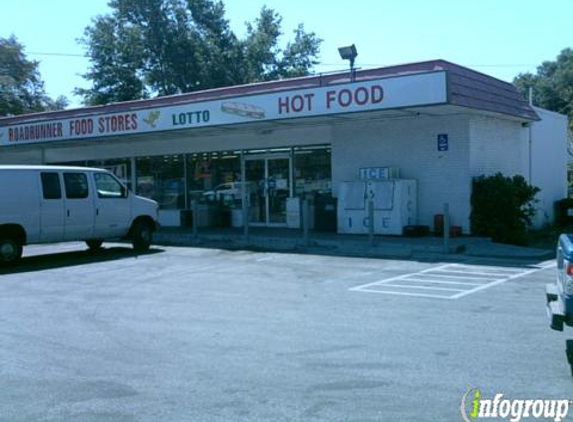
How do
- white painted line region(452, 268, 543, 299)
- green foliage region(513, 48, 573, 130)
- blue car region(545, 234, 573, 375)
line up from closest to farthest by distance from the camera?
blue car region(545, 234, 573, 375), white painted line region(452, 268, 543, 299), green foliage region(513, 48, 573, 130)

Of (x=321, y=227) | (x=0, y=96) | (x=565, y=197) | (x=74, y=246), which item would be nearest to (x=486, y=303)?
(x=321, y=227)

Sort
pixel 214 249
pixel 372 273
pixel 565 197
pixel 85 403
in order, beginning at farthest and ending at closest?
pixel 565 197 < pixel 214 249 < pixel 372 273 < pixel 85 403

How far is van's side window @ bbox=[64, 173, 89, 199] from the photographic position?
51.4 feet

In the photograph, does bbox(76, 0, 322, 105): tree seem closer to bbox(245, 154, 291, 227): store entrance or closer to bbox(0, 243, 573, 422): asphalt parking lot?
bbox(245, 154, 291, 227): store entrance

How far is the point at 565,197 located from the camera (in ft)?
79.6

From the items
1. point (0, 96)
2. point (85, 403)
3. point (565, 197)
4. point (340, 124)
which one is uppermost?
point (0, 96)

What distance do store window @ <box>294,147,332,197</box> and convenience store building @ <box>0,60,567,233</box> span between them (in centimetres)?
3

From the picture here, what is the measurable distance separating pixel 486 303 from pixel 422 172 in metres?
8.61

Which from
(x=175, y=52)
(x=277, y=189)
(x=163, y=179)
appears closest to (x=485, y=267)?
(x=277, y=189)

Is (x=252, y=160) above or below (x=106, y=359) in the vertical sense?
above

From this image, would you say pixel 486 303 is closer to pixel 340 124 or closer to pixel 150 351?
pixel 150 351

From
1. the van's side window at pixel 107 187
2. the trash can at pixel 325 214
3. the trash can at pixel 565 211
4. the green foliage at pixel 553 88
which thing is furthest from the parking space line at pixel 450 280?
the green foliage at pixel 553 88

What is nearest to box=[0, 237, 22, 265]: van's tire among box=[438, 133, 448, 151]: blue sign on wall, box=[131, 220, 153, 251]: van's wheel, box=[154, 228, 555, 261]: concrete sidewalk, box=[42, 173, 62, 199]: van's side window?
box=[42, 173, 62, 199]: van's side window

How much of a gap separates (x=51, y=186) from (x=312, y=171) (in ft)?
26.5
